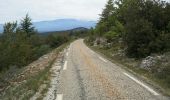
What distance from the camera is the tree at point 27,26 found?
8025cm

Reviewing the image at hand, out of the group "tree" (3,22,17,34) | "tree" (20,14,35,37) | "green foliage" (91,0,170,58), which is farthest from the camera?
"tree" (20,14,35,37)

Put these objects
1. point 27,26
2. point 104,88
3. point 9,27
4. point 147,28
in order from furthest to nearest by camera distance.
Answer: point 27,26 < point 9,27 < point 147,28 < point 104,88

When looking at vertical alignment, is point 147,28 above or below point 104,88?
above

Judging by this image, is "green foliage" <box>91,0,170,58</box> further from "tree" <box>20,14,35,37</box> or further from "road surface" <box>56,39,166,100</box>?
"tree" <box>20,14,35,37</box>

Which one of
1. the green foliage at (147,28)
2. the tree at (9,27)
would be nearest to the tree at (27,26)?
the tree at (9,27)

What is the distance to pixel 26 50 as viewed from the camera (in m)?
55.9

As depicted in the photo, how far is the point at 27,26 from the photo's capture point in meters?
81.8

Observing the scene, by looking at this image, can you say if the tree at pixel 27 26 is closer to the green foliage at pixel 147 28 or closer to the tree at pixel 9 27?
the tree at pixel 9 27

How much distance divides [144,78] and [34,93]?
208 inches

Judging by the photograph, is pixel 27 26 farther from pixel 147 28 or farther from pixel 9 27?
pixel 147 28

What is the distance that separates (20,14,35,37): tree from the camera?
80250 mm

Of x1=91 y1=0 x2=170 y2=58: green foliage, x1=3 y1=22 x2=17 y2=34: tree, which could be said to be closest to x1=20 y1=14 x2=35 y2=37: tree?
x1=3 y1=22 x2=17 y2=34: tree

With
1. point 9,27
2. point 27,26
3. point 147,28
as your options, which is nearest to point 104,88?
point 147,28

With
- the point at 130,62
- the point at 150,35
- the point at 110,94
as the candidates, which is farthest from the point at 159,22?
the point at 110,94
